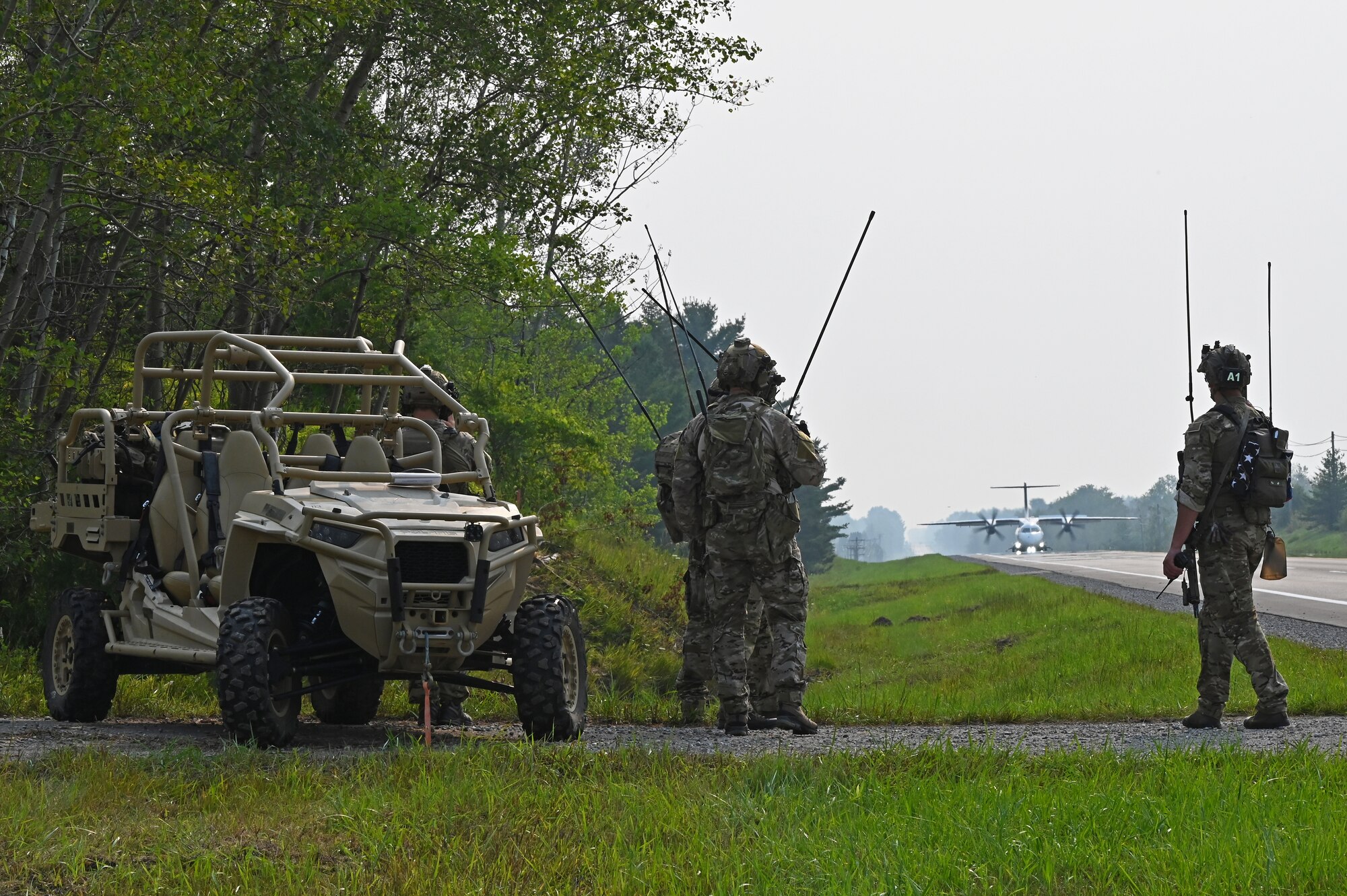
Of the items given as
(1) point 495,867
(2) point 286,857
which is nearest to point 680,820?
(1) point 495,867

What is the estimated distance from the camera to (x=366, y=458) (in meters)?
9.09

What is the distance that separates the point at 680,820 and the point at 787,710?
361 centimetres

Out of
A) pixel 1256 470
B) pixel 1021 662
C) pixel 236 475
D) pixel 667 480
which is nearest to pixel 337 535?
pixel 236 475

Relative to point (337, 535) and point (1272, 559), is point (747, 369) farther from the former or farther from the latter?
point (1272, 559)

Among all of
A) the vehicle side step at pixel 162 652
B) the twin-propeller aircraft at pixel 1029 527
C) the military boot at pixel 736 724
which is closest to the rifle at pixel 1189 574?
the military boot at pixel 736 724

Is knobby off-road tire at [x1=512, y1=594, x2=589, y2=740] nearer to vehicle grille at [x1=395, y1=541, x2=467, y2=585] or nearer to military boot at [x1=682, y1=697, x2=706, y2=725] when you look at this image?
vehicle grille at [x1=395, y1=541, x2=467, y2=585]

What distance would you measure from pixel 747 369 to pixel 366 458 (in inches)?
91.4

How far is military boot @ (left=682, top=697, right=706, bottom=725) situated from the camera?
10.1 metres

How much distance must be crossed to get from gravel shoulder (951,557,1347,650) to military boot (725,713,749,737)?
8716 mm

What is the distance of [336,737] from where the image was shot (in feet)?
29.2

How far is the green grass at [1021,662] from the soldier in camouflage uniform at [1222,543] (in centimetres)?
93

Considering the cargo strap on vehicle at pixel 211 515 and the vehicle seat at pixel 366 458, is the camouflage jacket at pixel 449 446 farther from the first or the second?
the cargo strap on vehicle at pixel 211 515

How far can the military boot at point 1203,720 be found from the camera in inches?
364

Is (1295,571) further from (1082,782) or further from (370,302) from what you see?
(1082,782)
